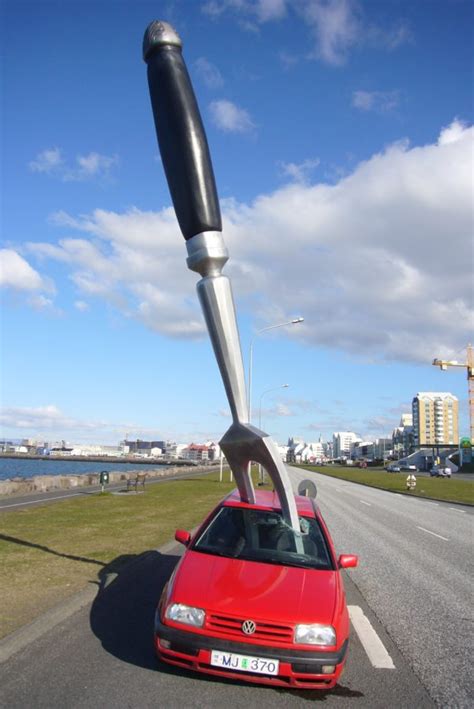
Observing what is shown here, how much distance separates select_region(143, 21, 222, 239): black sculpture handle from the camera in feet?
21.4

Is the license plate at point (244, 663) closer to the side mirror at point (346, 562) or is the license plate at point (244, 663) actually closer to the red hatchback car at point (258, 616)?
the red hatchback car at point (258, 616)

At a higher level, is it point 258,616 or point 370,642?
point 258,616

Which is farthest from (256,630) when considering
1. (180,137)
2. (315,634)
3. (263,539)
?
(180,137)

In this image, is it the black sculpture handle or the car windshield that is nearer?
the car windshield

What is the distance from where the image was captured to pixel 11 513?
16.0 metres

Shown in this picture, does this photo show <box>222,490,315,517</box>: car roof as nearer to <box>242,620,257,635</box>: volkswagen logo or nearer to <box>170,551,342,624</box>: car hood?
<box>170,551,342,624</box>: car hood

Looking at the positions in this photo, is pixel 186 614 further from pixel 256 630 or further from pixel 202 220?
pixel 202 220

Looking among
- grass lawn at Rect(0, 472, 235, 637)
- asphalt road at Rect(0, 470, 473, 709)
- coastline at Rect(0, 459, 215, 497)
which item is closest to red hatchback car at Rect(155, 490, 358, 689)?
asphalt road at Rect(0, 470, 473, 709)

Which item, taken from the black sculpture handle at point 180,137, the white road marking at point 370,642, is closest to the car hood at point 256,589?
the white road marking at point 370,642

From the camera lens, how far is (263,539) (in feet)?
19.2

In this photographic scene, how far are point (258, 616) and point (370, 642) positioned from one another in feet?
6.57

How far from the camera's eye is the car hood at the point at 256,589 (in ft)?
15.0

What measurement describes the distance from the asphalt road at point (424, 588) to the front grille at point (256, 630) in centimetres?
128

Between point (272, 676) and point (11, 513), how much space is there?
13.5 metres
